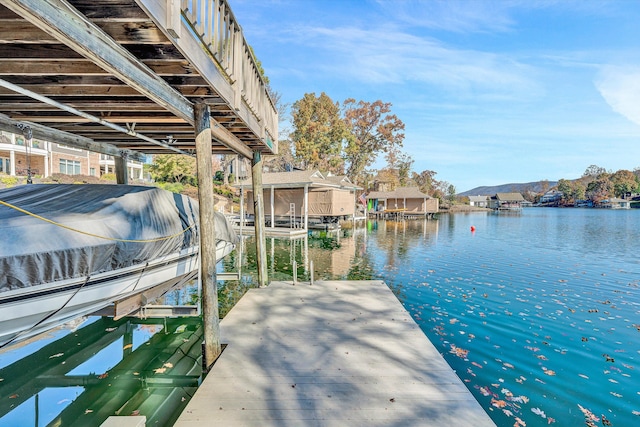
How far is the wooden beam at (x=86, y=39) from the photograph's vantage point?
1.89 metres

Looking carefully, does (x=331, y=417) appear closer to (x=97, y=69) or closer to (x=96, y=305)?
(x=96, y=305)

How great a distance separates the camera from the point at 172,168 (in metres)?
39.0

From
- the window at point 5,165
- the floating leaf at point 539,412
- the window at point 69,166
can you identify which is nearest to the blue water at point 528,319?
the floating leaf at point 539,412

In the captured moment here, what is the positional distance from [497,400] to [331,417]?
8.50 ft

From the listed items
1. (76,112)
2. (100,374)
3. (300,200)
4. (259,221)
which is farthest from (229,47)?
(300,200)

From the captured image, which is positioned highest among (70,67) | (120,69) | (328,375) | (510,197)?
(510,197)

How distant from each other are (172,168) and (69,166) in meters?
9.89

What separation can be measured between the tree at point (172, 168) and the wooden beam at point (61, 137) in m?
33.2

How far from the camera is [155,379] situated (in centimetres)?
494

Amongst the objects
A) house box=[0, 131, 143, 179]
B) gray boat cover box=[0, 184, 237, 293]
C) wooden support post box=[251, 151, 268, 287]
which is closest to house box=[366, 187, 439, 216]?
house box=[0, 131, 143, 179]

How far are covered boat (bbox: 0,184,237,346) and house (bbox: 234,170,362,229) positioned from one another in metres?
20.4

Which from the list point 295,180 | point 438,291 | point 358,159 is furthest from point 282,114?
point 438,291

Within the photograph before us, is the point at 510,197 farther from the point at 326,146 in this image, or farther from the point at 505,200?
the point at 326,146

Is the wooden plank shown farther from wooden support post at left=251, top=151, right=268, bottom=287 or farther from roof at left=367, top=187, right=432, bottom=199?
roof at left=367, top=187, right=432, bottom=199
